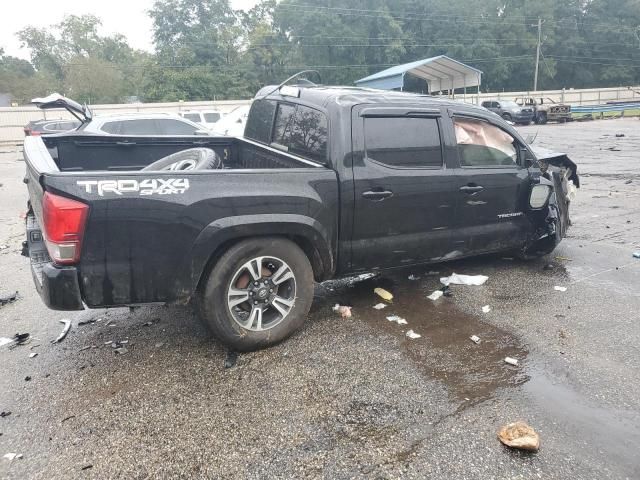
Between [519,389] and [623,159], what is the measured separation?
13582 mm

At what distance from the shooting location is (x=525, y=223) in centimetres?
504

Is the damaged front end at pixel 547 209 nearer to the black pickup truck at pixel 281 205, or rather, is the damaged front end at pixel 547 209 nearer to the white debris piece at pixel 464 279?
the black pickup truck at pixel 281 205

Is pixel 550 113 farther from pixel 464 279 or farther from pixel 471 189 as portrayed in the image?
pixel 471 189

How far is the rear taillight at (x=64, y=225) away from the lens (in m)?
2.88

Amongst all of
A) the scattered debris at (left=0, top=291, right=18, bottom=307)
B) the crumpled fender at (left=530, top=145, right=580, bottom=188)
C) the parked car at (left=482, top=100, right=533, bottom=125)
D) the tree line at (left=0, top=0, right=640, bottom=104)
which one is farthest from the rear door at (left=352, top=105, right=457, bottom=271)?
Result: the tree line at (left=0, top=0, right=640, bottom=104)

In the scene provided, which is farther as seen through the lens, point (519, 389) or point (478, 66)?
point (478, 66)

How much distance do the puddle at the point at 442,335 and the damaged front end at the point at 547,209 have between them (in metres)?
1.17

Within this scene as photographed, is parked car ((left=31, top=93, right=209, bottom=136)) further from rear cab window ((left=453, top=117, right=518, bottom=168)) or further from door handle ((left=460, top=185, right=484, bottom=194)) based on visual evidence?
door handle ((left=460, top=185, right=484, bottom=194))

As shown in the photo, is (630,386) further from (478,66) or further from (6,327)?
(478,66)

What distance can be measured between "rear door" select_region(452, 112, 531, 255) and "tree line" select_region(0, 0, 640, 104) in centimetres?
5577

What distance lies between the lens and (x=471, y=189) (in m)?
4.49

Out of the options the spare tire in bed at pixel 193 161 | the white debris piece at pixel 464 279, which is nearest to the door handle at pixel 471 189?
the white debris piece at pixel 464 279

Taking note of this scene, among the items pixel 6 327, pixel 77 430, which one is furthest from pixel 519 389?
pixel 6 327

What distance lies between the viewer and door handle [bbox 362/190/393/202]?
3.90 metres
